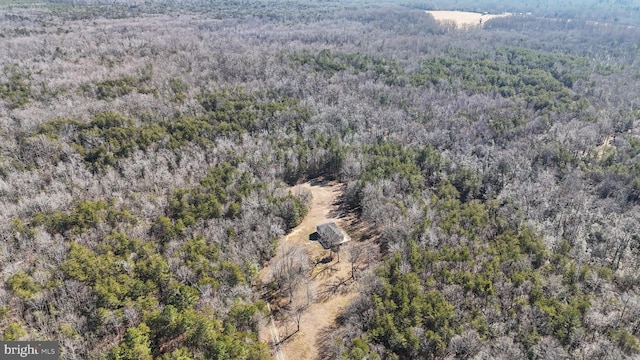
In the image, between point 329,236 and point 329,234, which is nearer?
point 329,236

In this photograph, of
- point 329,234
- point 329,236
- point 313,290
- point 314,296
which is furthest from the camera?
point 329,234

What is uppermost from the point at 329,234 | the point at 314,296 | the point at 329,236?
the point at 329,234

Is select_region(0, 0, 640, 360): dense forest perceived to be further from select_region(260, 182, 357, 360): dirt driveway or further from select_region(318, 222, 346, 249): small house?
select_region(318, 222, 346, 249): small house

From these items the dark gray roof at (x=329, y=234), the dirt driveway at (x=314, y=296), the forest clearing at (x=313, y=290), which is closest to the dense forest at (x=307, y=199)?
the forest clearing at (x=313, y=290)

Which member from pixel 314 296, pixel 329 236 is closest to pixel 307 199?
pixel 329 236

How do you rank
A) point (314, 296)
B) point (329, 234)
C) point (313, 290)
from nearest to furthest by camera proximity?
point (314, 296) → point (313, 290) → point (329, 234)

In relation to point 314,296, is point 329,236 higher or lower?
higher

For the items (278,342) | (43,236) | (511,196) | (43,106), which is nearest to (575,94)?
(511,196)

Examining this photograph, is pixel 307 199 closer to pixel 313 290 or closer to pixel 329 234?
pixel 329 234
